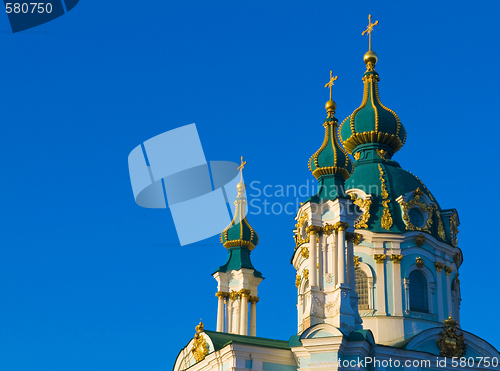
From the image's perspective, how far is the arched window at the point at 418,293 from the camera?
28141 millimetres

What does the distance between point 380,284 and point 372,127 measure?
6496 millimetres

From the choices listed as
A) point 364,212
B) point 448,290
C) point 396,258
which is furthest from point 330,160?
point 448,290

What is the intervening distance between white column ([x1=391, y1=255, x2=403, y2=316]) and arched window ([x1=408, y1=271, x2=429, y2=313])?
53 cm

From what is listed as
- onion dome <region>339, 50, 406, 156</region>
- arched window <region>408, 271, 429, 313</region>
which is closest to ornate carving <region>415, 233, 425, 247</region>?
arched window <region>408, 271, 429, 313</region>

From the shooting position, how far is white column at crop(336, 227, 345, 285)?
2485 cm

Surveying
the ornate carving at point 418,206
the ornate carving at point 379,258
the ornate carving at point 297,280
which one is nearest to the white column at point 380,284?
the ornate carving at point 379,258

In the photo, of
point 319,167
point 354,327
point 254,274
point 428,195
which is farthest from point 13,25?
point 428,195

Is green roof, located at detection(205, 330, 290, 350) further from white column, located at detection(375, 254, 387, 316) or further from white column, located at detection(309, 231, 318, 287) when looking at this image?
white column, located at detection(375, 254, 387, 316)

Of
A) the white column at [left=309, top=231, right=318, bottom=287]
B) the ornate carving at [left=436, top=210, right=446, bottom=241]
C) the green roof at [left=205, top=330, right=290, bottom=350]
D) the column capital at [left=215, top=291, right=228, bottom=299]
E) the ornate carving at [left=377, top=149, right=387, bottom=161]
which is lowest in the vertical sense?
the green roof at [left=205, top=330, right=290, bottom=350]

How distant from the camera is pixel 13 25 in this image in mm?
19891

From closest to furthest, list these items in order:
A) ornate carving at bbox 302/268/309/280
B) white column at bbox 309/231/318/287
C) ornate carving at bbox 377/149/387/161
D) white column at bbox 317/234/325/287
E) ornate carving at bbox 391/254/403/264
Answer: white column at bbox 309/231/318/287
white column at bbox 317/234/325/287
ornate carving at bbox 391/254/403/264
ornate carving at bbox 302/268/309/280
ornate carving at bbox 377/149/387/161

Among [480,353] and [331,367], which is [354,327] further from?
[480,353]

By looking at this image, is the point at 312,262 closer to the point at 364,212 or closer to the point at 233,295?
the point at 364,212

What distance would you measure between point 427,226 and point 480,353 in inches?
186
